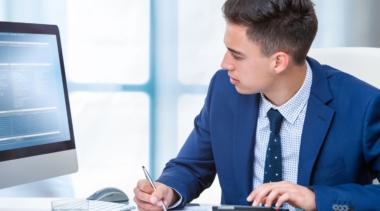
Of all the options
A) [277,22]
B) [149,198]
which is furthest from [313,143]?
[149,198]

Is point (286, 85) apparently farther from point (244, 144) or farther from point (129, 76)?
point (129, 76)

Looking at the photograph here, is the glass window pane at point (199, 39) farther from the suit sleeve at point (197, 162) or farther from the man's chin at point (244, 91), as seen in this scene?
the man's chin at point (244, 91)

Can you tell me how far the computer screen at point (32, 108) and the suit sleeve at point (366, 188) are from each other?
2.27 ft

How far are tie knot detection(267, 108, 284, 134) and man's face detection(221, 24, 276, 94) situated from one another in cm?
8

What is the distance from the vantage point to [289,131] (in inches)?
61.2

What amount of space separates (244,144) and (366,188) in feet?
1.25

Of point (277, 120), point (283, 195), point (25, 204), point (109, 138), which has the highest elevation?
point (277, 120)

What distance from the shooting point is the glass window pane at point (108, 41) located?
2.84m

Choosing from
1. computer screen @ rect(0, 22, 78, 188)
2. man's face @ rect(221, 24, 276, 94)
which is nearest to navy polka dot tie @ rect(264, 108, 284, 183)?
man's face @ rect(221, 24, 276, 94)

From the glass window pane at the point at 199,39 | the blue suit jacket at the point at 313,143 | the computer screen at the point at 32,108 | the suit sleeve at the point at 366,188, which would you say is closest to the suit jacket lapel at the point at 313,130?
the blue suit jacket at the point at 313,143

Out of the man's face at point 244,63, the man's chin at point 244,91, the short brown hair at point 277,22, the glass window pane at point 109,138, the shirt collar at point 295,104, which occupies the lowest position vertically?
the glass window pane at point 109,138

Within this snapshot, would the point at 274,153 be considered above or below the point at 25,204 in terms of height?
above

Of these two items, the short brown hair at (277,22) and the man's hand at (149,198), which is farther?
the short brown hair at (277,22)

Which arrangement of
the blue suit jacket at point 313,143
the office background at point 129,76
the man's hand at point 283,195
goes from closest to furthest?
the man's hand at point 283,195 → the blue suit jacket at point 313,143 → the office background at point 129,76
